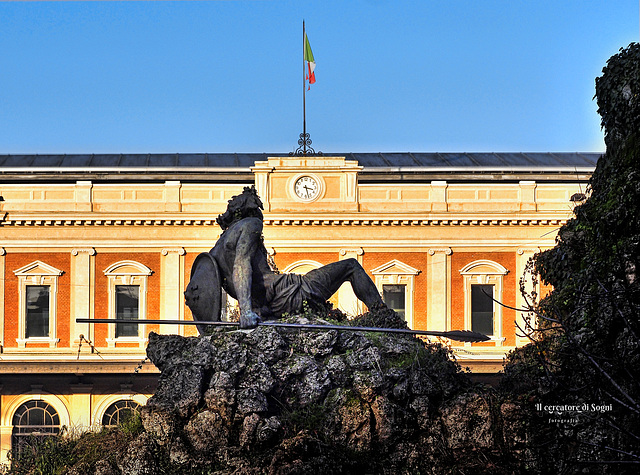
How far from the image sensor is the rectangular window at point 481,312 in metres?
38.7

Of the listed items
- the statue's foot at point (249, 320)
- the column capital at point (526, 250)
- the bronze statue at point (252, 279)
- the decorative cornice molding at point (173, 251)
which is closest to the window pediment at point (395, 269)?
the column capital at point (526, 250)

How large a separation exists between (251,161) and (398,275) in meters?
9.49

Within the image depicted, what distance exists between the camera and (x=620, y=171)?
1069cm

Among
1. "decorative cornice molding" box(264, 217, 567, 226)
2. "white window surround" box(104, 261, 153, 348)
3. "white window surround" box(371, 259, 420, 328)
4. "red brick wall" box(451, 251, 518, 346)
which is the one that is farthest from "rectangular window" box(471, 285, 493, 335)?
"white window surround" box(104, 261, 153, 348)

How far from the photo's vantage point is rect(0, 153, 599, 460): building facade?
38.2 metres

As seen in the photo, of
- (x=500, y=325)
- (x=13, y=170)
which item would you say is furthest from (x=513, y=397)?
(x=13, y=170)

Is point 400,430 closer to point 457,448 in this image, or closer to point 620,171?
point 457,448

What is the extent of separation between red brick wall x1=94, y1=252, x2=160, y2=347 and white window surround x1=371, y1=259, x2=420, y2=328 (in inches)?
287

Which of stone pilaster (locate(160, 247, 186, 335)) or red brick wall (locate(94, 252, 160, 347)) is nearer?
stone pilaster (locate(160, 247, 186, 335))

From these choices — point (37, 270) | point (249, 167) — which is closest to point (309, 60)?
point (249, 167)

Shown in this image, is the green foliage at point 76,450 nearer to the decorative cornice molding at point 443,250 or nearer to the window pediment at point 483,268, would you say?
the decorative cornice molding at point 443,250

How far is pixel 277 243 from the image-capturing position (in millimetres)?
38688

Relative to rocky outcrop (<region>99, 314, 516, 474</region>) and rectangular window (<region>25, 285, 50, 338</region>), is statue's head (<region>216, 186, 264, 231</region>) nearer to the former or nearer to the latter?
rocky outcrop (<region>99, 314, 516, 474</region>)

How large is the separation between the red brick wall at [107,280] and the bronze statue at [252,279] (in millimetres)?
28568
